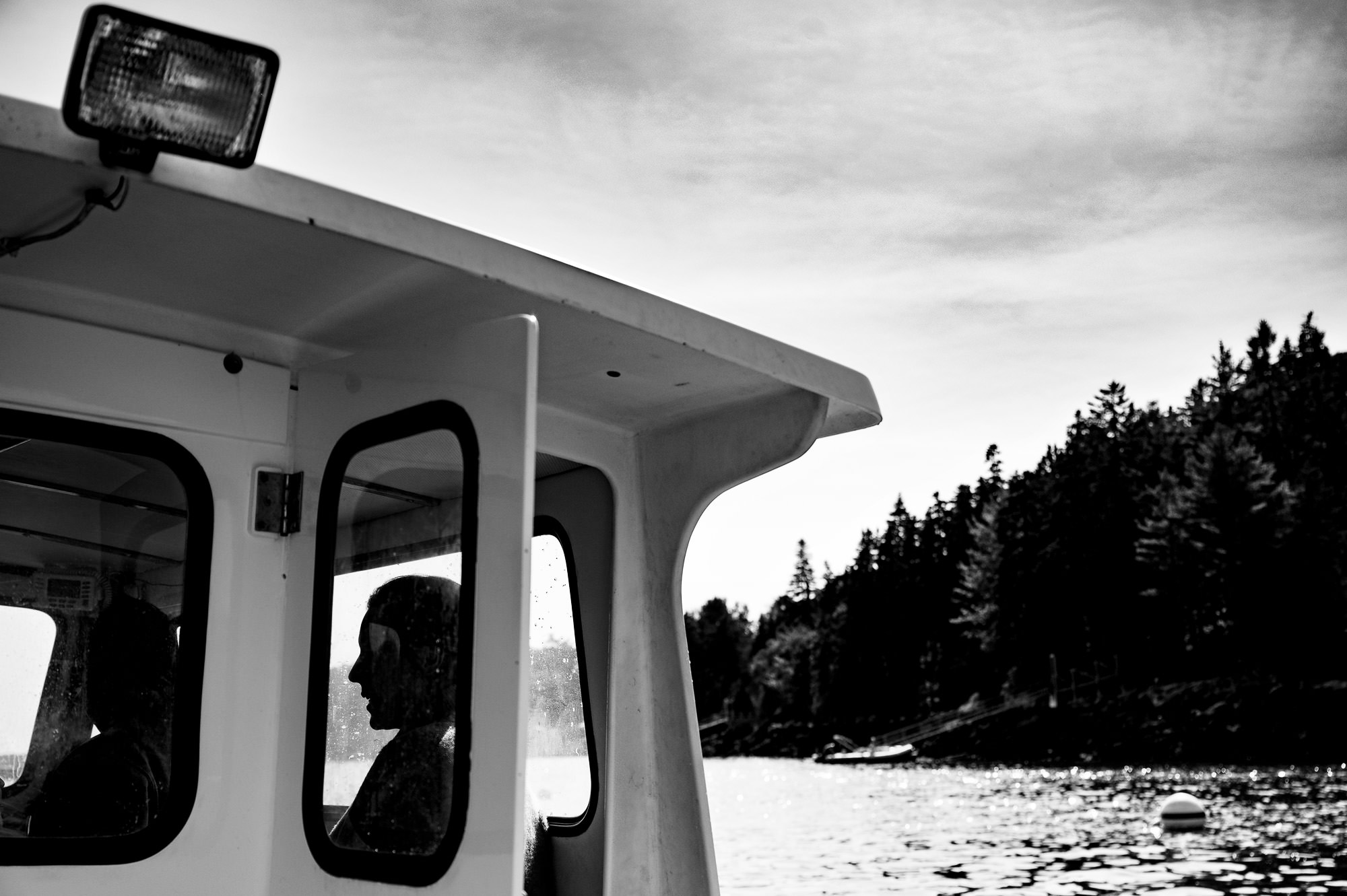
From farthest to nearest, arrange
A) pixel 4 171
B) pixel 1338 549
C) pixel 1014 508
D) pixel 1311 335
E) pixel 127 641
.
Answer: pixel 1311 335
pixel 1014 508
pixel 1338 549
pixel 127 641
pixel 4 171

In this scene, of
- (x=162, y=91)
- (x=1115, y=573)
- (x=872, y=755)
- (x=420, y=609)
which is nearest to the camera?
(x=162, y=91)

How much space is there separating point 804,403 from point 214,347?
138cm

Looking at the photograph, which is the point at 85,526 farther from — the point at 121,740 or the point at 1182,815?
the point at 1182,815

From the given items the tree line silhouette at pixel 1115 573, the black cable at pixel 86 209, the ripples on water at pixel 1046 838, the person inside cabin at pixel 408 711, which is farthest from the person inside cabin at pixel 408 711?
the tree line silhouette at pixel 1115 573

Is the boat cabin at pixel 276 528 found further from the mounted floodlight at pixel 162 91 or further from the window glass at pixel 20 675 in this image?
the mounted floodlight at pixel 162 91

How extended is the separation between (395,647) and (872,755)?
7914cm

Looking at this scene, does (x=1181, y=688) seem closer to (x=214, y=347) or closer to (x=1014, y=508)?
(x=1014, y=508)

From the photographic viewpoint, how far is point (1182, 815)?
25.0 m

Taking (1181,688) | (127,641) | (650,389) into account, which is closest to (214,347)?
(127,641)

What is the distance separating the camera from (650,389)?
3.29m

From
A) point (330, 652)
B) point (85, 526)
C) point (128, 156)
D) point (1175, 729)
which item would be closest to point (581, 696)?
point (330, 652)

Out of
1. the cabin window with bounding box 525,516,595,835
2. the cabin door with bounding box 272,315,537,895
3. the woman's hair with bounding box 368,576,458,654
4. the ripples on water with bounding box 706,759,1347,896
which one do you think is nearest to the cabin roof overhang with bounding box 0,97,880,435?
the cabin door with bounding box 272,315,537,895

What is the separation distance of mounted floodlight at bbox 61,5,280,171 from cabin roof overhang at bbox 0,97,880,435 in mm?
124

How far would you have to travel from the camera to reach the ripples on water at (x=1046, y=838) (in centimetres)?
1875
